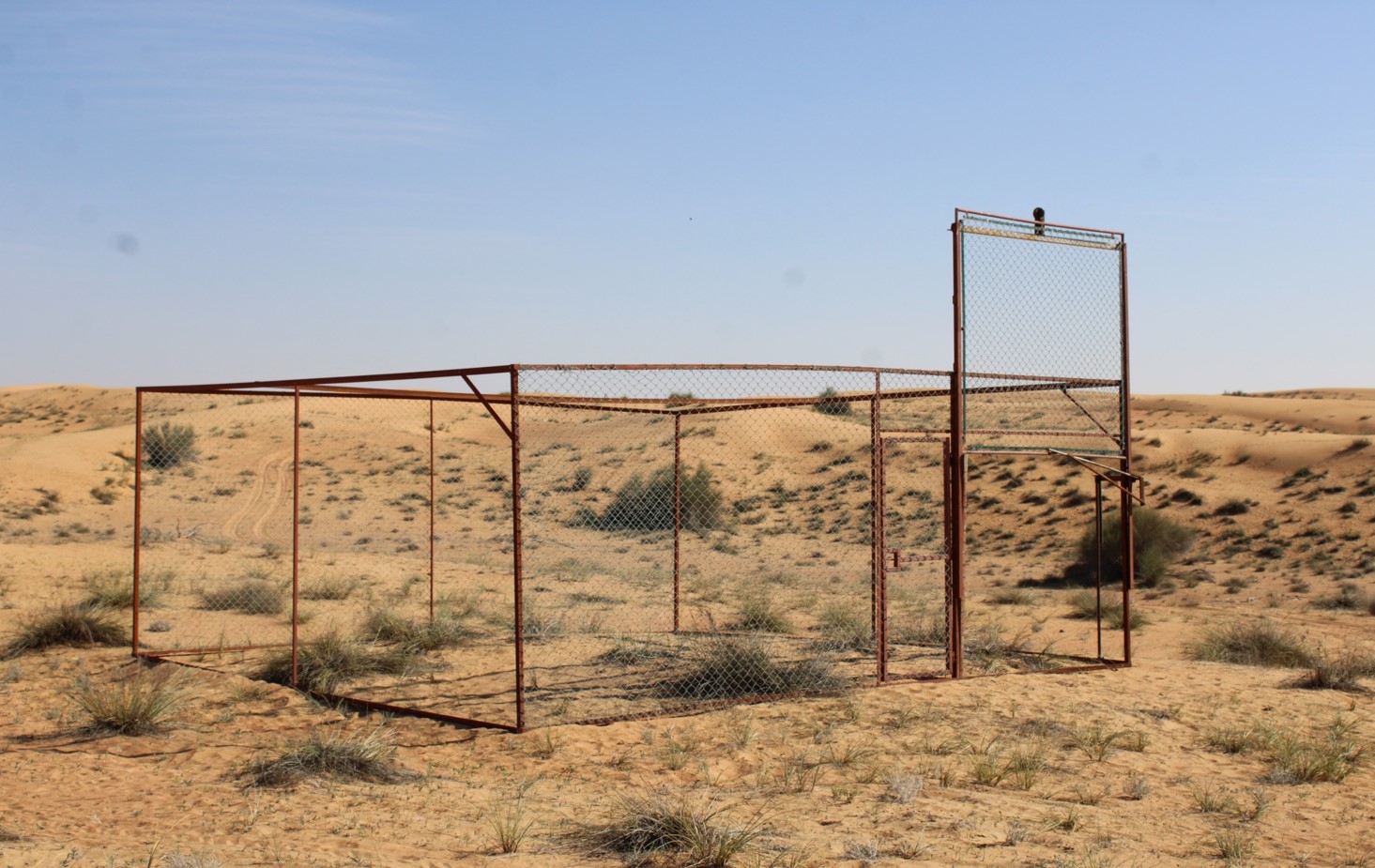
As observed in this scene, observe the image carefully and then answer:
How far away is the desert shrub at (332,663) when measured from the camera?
1159 centimetres

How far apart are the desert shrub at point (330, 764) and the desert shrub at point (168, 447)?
126 feet

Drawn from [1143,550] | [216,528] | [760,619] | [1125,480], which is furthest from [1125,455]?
[216,528]

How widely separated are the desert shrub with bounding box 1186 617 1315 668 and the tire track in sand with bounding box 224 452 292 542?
71.7 ft

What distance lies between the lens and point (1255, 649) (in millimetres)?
14422

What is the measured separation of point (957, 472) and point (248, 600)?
34.7 ft

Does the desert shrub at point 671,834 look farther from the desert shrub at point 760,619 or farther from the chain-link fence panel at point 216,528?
the desert shrub at point 760,619

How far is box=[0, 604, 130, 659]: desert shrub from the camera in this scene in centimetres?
1291

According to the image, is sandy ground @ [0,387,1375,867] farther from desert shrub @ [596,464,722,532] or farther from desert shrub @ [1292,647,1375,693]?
desert shrub @ [596,464,722,532]

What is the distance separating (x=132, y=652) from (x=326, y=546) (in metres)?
15.6

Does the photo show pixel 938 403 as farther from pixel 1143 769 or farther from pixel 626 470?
pixel 1143 769

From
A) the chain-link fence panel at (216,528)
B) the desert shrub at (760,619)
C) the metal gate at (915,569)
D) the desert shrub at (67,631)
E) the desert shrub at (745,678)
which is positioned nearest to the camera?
the desert shrub at (745,678)

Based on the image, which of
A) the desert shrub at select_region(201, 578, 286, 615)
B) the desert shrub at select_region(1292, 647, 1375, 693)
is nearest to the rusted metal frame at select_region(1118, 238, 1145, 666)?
the desert shrub at select_region(1292, 647, 1375, 693)

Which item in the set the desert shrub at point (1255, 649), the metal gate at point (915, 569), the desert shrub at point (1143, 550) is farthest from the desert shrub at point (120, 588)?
the desert shrub at point (1143, 550)

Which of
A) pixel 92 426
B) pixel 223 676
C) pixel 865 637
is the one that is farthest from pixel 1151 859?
pixel 92 426
